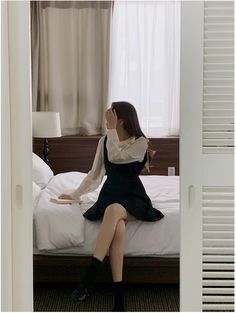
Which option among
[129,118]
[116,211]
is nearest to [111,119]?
[129,118]

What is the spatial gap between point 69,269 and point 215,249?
146cm

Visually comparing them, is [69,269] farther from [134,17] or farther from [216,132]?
[134,17]

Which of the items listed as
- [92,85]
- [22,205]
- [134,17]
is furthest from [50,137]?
[22,205]

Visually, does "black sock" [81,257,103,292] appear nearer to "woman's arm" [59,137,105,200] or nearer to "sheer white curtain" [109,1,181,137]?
"woman's arm" [59,137,105,200]

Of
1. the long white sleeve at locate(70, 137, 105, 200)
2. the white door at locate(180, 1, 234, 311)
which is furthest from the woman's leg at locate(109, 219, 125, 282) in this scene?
the white door at locate(180, 1, 234, 311)

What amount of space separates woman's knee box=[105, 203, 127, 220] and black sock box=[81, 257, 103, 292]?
301mm

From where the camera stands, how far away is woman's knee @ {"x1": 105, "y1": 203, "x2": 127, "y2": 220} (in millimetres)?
3240

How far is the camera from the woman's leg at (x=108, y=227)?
3145mm

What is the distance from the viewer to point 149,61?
17.6 feet

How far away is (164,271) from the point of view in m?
3.28

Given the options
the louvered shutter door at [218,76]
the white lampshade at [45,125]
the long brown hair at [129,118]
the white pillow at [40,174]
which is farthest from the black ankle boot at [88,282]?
the white lampshade at [45,125]

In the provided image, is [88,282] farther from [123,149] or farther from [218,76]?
[218,76]

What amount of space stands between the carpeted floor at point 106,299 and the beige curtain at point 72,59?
230cm

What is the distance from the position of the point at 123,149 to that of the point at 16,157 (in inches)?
55.7
